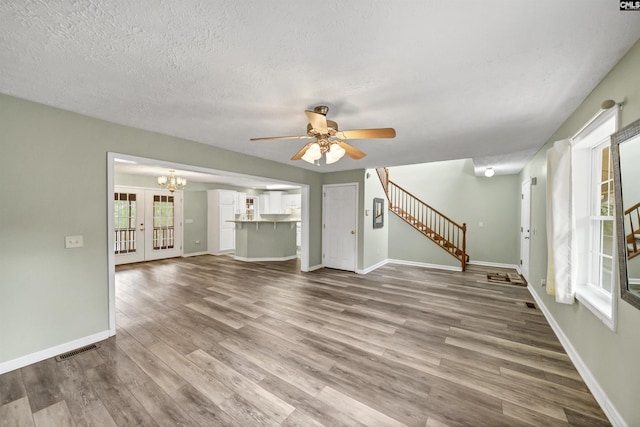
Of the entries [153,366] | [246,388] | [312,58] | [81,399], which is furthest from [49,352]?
[312,58]

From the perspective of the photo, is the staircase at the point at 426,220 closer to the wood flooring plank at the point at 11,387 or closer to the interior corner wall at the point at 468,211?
the interior corner wall at the point at 468,211

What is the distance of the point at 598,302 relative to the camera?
1878 mm

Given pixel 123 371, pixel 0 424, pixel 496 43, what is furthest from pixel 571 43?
pixel 0 424

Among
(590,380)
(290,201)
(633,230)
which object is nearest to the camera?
(633,230)

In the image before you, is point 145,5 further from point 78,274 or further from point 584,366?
point 584,366

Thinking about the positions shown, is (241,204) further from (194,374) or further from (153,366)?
(194,374)

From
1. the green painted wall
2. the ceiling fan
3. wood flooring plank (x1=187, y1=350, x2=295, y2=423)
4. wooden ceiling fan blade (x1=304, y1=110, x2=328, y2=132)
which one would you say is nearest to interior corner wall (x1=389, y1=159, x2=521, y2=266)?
the green painted wall

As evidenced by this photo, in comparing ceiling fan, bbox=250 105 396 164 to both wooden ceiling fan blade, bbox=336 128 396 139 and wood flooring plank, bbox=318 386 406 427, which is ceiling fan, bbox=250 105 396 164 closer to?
wooden ceiling fan blade, bbox=336 128 396 139

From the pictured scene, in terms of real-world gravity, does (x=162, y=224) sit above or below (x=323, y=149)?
below

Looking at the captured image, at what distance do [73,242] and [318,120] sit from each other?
275 cm

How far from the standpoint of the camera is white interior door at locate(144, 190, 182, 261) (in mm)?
6750

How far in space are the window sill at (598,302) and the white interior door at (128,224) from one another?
8464mm

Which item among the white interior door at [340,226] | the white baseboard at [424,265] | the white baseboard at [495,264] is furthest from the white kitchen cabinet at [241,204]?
the white baseboard at [495,264]

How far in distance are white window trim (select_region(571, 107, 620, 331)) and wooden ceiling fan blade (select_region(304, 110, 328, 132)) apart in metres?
1.95
